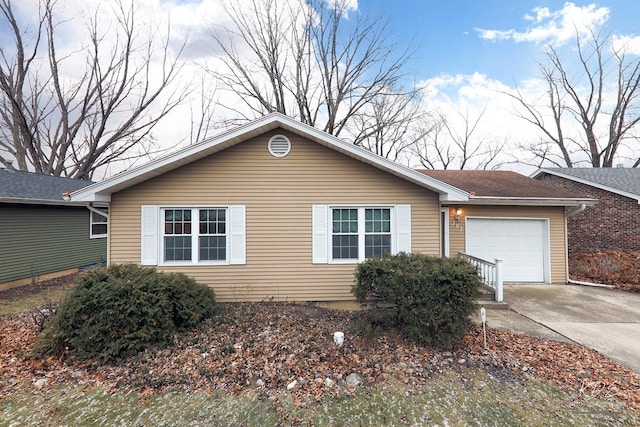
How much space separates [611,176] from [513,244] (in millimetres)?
9221

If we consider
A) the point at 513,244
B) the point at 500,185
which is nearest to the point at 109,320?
the point at 513,244

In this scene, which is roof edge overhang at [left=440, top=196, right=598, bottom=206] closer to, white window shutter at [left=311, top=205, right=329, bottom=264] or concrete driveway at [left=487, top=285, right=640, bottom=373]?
concrete driveway at [left=487, top=285, right=640, bottom=373]

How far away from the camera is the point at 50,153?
17.8 m

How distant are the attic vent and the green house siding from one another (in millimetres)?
9087

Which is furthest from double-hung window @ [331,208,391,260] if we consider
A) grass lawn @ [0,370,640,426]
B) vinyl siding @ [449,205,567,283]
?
grass lawn @ [0,370,640,426]

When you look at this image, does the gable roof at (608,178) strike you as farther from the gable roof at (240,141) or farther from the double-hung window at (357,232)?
the double-hung window at (357,232)

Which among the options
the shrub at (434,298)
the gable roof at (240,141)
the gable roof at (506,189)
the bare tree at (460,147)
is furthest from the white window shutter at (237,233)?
the bare tree at (460,147)

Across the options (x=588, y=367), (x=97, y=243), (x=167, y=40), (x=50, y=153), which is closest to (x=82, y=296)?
(x=588, y=367)

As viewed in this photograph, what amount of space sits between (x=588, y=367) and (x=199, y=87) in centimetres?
2173

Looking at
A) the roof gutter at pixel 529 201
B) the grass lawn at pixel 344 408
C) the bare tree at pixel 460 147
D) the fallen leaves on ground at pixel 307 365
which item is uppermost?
the bare tree at pixel 460 147

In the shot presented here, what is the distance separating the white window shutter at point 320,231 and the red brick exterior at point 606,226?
11.5 metres

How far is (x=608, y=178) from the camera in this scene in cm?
1263

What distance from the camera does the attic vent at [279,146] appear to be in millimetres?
6512

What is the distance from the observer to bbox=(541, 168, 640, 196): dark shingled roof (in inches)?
450
